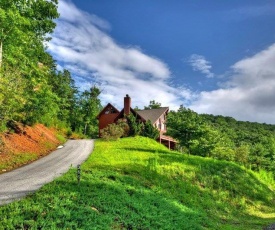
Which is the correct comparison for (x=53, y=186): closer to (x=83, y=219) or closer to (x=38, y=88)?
(x=83, y=219)

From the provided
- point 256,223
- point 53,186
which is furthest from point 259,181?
point 53,186

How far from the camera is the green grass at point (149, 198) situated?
10.2 meters

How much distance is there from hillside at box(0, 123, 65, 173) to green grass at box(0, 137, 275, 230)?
5676mm

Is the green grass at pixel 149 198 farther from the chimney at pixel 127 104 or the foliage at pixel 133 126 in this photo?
the chimney at pixel 127 104

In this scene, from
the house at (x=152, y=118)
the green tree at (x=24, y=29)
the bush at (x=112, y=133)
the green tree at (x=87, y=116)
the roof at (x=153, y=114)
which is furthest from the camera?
the green tree at (x=87, y=116)

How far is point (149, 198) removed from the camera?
620 inches

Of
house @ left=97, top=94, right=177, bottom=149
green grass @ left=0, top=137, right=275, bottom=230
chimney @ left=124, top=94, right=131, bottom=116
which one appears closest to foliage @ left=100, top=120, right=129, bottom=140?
chimney @ left=124, top=94, right=131, bottom=116

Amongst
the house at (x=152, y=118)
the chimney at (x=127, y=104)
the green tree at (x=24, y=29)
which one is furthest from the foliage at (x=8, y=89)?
the house at (x=152, y=118)

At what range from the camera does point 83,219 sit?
10.1 metres

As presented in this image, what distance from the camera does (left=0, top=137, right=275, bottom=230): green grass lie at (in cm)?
1017

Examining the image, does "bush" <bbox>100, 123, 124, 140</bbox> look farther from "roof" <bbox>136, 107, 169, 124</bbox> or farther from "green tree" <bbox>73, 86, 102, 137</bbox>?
"green tree" <bbox>73, 86, 102, 137</bbox>

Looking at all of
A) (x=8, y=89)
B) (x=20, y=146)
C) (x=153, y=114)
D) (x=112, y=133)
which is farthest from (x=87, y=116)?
(x=8, y=89)

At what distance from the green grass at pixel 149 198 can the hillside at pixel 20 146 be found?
568 cm

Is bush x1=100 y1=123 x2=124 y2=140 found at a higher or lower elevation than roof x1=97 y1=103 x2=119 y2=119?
lower
